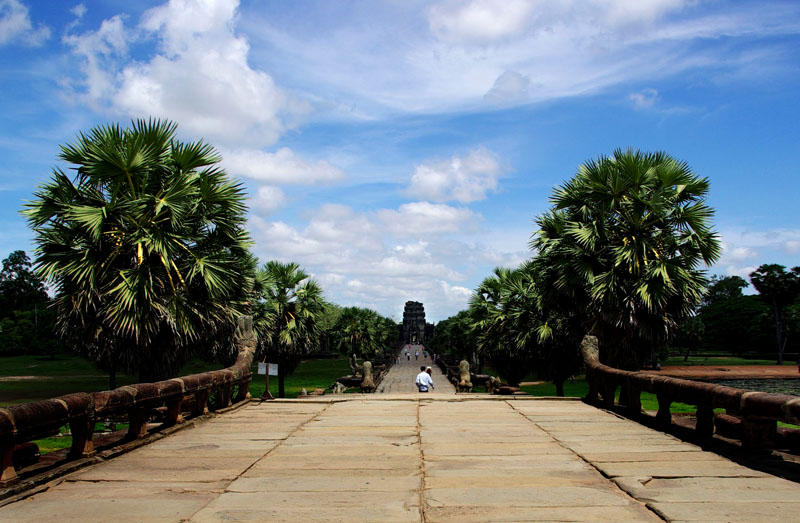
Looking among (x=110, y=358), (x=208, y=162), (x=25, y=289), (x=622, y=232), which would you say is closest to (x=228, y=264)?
(x=208, y=162)

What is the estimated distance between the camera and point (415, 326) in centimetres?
16562

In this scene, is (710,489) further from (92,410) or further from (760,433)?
(92,410)

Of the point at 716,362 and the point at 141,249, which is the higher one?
the point at 141,249

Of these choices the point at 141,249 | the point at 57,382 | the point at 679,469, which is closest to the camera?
the point at 679,469

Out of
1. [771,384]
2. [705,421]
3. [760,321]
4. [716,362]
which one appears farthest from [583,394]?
[760,321]

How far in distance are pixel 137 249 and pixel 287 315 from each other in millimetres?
17864

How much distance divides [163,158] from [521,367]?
805 inches

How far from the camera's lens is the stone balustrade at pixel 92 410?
437 cm

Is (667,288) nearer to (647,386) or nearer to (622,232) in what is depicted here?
(622,232)

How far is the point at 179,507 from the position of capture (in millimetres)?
4027

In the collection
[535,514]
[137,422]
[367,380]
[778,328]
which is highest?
[778,328]

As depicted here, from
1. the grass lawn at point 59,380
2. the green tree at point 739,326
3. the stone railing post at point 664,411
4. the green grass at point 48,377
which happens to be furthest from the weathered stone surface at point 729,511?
the green tree at point 739,326

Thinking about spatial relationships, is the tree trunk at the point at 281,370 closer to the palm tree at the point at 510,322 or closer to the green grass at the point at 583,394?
the palm tree at the point at 510,322

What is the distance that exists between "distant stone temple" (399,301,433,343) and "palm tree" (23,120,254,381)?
149131 millimetres
